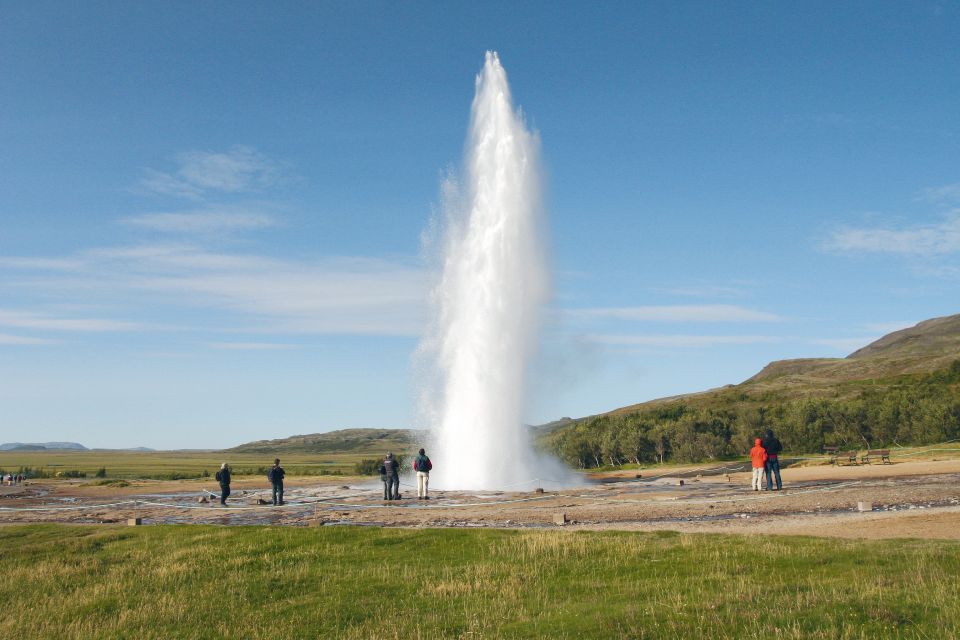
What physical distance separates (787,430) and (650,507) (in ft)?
158

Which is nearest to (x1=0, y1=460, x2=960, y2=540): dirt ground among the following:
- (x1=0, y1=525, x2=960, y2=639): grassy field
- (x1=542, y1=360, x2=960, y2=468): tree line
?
(x1=0, y1=525, x2=960, y2=639): grassy field

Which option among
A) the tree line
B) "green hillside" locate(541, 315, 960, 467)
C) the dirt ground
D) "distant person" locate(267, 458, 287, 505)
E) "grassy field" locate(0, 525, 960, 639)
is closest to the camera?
"grassy field" locate(0, 525, 960, 639)

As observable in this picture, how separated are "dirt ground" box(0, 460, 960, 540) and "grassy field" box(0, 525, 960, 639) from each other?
3.71m

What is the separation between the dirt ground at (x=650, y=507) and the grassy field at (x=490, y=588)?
12.2ft

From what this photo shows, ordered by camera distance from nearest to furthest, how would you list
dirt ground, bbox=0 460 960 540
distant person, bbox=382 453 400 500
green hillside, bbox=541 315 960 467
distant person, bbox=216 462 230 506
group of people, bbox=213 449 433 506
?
1. dirt ground, bbox=0 460 960 540
2. group of people, bbox=213 449 433 506
3. distant person, bbox=382 453 400 500
4. distant person, bbox=216 462 230 506
5. green hillside, bbox=541 315 960 467

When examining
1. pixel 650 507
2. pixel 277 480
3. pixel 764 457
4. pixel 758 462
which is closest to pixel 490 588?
pixel 650 507

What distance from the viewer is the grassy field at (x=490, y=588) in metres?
11.1

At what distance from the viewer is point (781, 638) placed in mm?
9930

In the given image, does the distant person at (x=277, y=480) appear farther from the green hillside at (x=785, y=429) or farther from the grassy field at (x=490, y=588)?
the green hillside at (x=785, y=429)

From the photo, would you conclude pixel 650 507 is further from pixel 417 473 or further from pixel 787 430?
pixel 787 430

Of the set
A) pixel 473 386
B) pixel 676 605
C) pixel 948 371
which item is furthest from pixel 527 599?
pixel 948 371

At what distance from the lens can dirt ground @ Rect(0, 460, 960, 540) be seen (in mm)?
20453

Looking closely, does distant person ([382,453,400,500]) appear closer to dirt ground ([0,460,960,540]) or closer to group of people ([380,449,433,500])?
group of people ([380,449,433,500])

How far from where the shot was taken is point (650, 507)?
85.9ft
